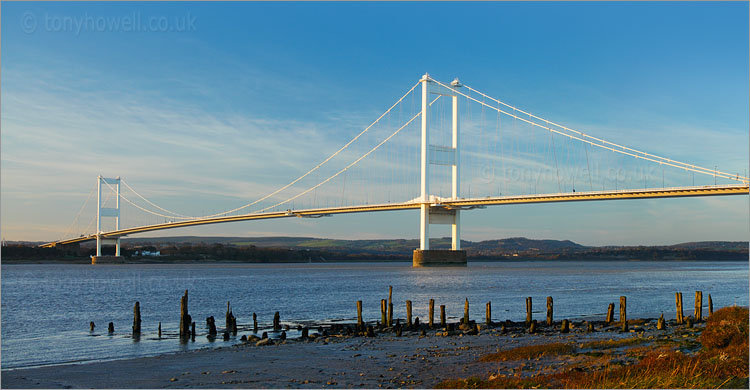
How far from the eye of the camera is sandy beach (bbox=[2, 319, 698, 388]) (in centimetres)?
1383

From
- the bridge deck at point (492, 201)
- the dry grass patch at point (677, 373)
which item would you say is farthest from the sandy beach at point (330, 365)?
the bridge deck at point (492, 201)

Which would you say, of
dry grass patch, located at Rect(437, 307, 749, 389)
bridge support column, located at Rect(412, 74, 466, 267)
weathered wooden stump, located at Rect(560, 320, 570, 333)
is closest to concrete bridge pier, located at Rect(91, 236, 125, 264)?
bridge support column, located at Rect(412, 74, 466, 267)

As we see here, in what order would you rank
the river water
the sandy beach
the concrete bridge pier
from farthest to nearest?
the concrete bridge pier < the river water < the sandy beach

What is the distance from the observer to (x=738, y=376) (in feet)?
34.2

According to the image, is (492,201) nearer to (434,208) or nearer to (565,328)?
(434,208)

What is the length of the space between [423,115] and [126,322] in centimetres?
6075

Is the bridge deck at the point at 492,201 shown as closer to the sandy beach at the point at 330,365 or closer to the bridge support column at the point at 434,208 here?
the bridge support column at the point at 434,208

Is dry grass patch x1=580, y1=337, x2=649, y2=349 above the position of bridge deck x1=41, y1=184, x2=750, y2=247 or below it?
below

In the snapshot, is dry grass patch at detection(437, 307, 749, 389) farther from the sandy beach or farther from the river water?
the river water

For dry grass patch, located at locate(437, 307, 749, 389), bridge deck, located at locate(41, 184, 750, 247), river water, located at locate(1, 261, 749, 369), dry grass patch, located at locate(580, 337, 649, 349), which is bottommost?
river water, located at locate(1, 261, 749, 369)

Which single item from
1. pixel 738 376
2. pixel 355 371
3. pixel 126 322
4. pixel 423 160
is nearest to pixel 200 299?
pixel 126 322

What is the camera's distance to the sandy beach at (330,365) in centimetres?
1383

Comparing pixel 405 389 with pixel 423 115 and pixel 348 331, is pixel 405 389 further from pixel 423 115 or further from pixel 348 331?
pixel 423 115

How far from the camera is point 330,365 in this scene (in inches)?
623
